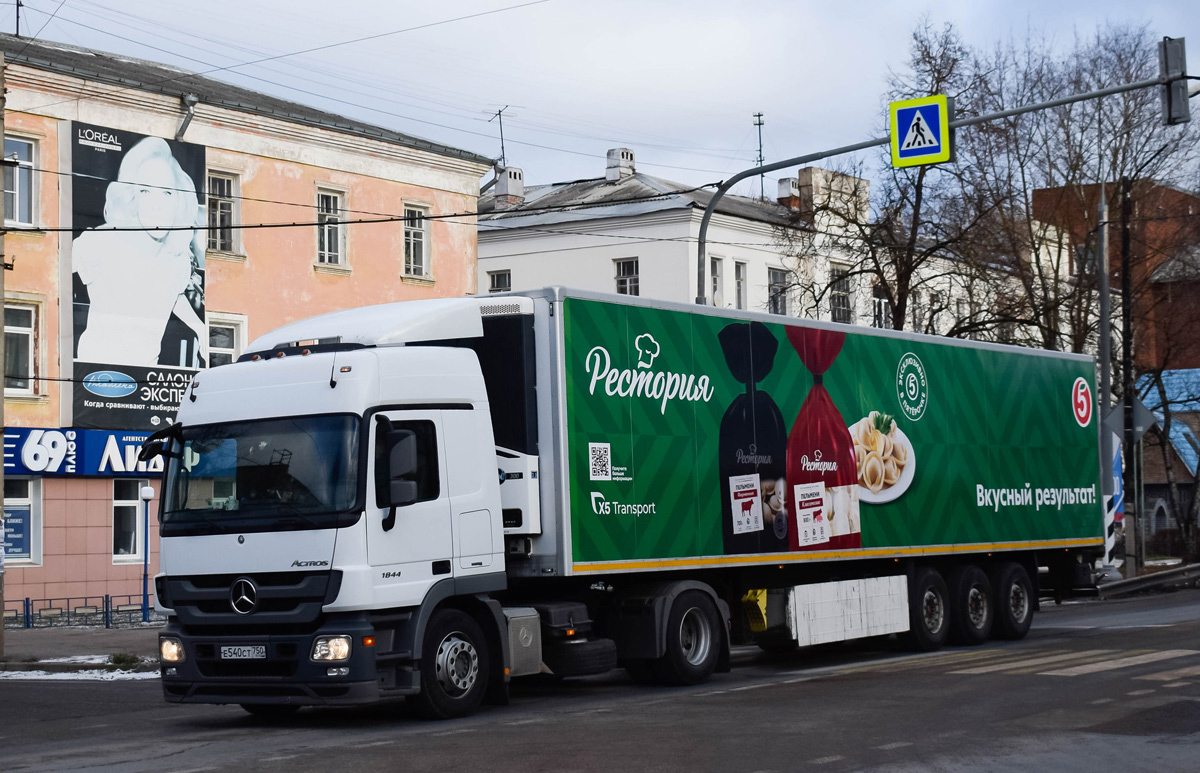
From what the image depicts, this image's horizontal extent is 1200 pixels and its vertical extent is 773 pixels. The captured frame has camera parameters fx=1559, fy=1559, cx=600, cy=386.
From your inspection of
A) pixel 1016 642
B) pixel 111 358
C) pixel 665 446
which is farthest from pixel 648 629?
pixel 111 358

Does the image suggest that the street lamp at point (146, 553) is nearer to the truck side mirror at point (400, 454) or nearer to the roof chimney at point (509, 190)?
the truck side mirror at point (400, 454)

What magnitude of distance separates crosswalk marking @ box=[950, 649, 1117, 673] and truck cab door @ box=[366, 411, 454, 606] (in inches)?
231

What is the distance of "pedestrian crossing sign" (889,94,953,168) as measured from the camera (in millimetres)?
19141

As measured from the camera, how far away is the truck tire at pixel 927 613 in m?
18.0

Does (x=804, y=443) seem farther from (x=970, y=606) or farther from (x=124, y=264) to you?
(x=124, y=264)

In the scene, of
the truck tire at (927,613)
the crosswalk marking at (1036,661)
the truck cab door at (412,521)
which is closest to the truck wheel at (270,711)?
the truck cab door at (412,521)

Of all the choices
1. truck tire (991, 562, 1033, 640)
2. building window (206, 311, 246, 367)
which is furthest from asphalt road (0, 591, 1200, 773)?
building window (206, 311, 246, 367)

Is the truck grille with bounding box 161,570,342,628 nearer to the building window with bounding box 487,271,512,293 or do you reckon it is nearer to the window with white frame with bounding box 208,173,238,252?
the window with white frame with bounding box 208,173,238,252

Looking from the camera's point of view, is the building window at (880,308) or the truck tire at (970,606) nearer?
the truck tire at (970,606)

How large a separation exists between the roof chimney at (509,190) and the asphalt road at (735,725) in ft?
131

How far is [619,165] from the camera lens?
183ft

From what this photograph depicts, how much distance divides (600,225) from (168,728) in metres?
40.1

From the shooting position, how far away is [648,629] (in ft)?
46.7

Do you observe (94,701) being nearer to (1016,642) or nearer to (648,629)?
(648,629)
